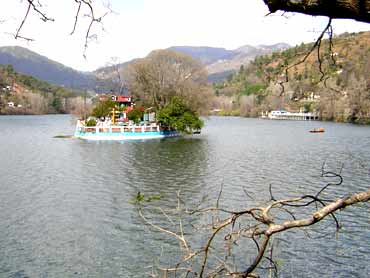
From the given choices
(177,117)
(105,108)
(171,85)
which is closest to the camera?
(177,117)

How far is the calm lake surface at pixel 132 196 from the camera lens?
10594 millimetres

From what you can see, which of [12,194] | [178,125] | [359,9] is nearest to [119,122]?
[178,125]

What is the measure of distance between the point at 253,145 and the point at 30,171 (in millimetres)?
21381

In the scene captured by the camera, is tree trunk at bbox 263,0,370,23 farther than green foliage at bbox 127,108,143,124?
No

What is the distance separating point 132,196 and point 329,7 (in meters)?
16.0

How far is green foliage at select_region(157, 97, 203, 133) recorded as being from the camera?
4703cm

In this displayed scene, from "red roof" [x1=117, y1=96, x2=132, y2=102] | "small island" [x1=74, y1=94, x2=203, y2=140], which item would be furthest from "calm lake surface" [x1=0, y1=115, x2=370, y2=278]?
"red roof" [x1=117, y1=96, x2=132, y2=102]

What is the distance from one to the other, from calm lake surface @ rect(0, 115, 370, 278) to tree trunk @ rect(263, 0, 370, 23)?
1.51 metres

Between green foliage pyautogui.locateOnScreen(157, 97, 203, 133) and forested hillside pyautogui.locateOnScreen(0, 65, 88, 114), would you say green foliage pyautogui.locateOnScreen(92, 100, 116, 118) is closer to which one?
green foliage pyautogui.locateOnScreen(157, 97, 203, 133)

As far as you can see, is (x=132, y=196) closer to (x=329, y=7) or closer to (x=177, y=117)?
(x=329, y=7)

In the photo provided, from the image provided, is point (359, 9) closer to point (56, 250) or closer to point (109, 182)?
point (56, 250)

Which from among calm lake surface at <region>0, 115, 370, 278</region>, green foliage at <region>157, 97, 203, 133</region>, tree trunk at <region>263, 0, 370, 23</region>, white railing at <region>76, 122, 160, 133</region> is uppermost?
tree trunk at <region>263, 0, 370, 23</region>

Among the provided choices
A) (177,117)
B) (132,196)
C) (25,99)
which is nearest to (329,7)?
(132,196)

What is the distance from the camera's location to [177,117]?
47.4 metres
